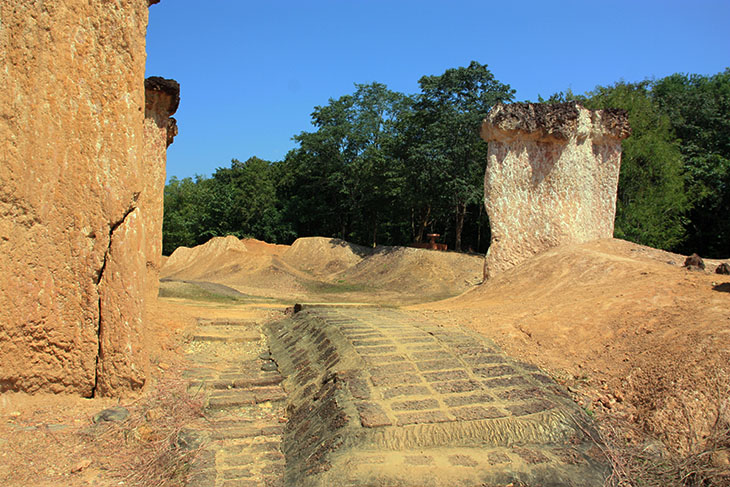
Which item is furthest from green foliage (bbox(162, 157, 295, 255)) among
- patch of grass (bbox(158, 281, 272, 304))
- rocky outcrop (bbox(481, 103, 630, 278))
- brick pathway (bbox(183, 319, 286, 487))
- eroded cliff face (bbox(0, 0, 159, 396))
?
eroded cliff face (bbox(0, 0, 159, 396))

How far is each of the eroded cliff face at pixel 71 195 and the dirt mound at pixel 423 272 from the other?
11661mm

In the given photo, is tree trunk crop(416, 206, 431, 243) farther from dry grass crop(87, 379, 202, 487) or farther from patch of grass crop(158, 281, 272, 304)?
dry grass crop(87, 379, 202, 487)

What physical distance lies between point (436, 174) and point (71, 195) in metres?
16.5

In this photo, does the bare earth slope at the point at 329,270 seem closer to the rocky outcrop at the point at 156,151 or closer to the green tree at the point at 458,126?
the green tree at the point at 458,126

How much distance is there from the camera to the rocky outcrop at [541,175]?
10.0 m

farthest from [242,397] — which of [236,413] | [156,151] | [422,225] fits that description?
[422,225]

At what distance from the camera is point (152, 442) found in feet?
11.9

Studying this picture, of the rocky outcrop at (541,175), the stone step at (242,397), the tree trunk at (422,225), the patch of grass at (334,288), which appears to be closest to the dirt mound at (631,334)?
the rocky outcrop at (541,175)

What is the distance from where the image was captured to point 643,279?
642 cm

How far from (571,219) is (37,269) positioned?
29.8ft

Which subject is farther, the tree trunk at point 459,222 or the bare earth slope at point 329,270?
the tree trunk at point 459,222

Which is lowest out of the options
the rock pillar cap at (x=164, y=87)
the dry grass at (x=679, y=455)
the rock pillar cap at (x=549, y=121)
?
the dry grass at (x=679, y=455)

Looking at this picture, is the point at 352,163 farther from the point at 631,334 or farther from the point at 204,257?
the point at 631,334

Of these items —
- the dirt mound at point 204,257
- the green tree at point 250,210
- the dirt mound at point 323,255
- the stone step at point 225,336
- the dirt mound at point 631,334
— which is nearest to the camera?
the dirt mound at point 631,334
